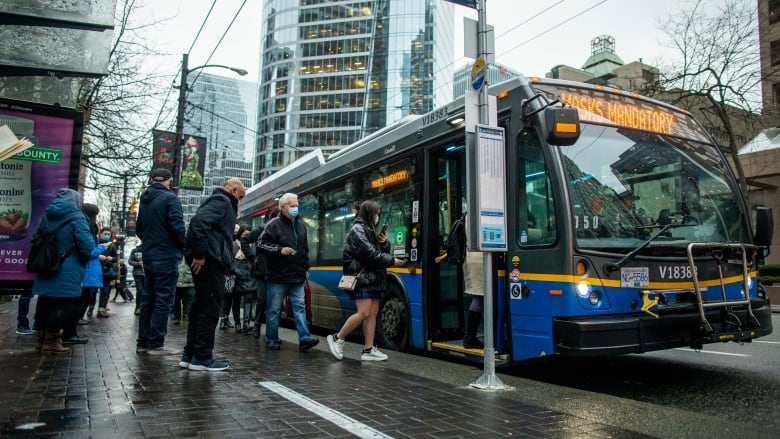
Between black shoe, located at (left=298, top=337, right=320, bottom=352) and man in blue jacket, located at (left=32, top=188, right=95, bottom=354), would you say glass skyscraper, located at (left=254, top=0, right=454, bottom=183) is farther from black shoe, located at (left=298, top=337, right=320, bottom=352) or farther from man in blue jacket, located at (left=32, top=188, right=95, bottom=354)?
man in blue jacket, located at (left=32, top=188, right=95, bottom=354)

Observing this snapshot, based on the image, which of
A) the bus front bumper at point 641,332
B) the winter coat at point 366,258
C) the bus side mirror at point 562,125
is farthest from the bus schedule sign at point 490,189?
the winter coat at point 366,258

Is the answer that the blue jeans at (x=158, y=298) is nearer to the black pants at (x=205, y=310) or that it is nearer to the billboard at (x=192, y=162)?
the black pants at (x=205, y=310)

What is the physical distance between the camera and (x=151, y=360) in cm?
571

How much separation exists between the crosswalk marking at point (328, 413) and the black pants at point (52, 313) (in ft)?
9.24

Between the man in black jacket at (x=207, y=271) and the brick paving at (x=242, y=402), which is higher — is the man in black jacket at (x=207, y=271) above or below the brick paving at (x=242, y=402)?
above

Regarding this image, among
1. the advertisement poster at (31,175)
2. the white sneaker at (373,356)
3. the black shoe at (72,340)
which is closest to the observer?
the white sneaker at (373,356)

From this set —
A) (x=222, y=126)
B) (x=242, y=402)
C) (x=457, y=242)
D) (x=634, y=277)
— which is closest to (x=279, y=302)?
(x=457, y=242)

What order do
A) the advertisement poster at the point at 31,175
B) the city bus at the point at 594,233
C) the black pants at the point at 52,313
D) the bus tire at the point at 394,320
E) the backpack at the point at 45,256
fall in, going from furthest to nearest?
the bus tire at the point at 394,320 < the advertisement poster at the point at 31,175 < the black pants at the point at 52,313 < the backpack at the point at 45,256 < the city bus at the point at 594,233

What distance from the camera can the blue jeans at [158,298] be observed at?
6086 mm

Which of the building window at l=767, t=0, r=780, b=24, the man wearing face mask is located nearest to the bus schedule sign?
the man wearing face mask

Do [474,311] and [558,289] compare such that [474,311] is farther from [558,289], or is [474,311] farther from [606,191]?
[606,191]

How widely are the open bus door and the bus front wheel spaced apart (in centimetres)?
46

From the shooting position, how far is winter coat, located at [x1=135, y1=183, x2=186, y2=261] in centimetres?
612

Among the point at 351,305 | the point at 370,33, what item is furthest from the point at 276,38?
the point at 351,305
